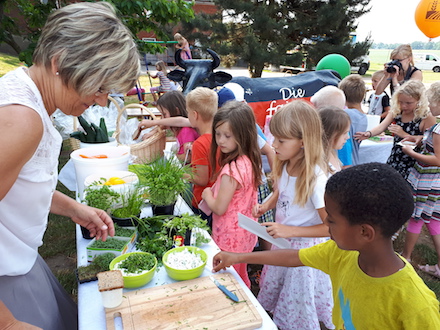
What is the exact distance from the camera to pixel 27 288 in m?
1.22

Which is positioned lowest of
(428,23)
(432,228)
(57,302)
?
(432,228)

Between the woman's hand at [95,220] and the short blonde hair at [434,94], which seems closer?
the woman's hand at [95,220]


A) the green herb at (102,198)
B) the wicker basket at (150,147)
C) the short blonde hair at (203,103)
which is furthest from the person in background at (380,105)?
the green herb at (102,198)

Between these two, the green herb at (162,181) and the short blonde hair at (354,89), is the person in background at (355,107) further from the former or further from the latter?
the green herb at (162,181)

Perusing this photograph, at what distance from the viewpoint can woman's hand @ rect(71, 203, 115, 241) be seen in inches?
57.3

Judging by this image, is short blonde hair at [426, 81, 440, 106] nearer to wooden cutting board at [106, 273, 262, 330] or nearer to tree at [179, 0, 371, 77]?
wooden cutting board at [106, 273, 262, 330]

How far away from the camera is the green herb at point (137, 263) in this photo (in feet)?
4.30

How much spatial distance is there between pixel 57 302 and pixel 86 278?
0.29 meters

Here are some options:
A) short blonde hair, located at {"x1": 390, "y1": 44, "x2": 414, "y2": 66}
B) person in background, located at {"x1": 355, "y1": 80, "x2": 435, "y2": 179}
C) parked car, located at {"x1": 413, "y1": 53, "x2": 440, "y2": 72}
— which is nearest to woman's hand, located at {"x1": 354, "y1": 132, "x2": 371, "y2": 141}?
person in background, located at {"x1": 355, "y1": 80, "x2": 435, "y2": 179}

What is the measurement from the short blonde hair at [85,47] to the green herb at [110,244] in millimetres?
724

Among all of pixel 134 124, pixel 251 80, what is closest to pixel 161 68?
pixel 251 80

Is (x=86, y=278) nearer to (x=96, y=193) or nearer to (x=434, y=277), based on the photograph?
(x=96, y=193)

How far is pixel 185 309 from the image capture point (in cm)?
117

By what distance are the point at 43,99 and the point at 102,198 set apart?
0.65 metres
